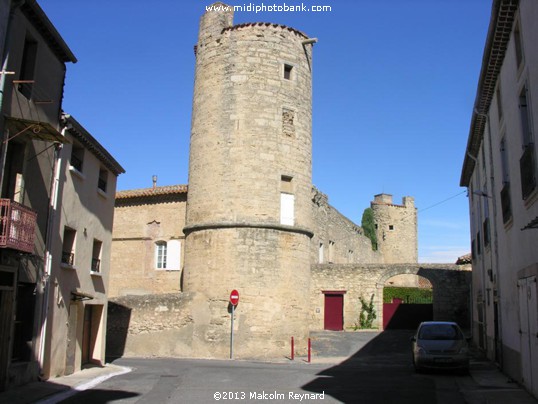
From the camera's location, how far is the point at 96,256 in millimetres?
15930

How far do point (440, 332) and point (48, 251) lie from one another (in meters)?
10.1

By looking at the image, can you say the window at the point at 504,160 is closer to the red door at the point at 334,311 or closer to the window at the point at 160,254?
the red door at the point at 334,311

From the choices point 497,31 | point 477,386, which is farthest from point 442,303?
point 497,31

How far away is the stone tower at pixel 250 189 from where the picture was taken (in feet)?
63.3

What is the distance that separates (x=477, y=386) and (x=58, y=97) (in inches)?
446

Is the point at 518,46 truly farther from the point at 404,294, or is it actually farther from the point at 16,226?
the point at 404,294

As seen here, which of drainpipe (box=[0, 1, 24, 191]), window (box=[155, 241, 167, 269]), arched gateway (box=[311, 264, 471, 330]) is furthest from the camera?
arched gateway (box=[311, 264, 471, 330])

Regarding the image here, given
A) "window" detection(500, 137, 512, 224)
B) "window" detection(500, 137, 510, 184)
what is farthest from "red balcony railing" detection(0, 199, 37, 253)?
"window" detection(500, 137, 510, 184)

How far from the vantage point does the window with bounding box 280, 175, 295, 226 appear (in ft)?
66.9

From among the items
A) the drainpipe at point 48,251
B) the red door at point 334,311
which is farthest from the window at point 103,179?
the red door at point 334,311

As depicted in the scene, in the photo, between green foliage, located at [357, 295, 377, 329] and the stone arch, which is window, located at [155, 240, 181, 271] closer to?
green foliage, located at [357, 295, 377, 329]

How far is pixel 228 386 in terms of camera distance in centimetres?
1105

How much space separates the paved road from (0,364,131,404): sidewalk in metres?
0.33

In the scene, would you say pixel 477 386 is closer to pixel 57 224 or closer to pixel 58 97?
pixel 57 224
